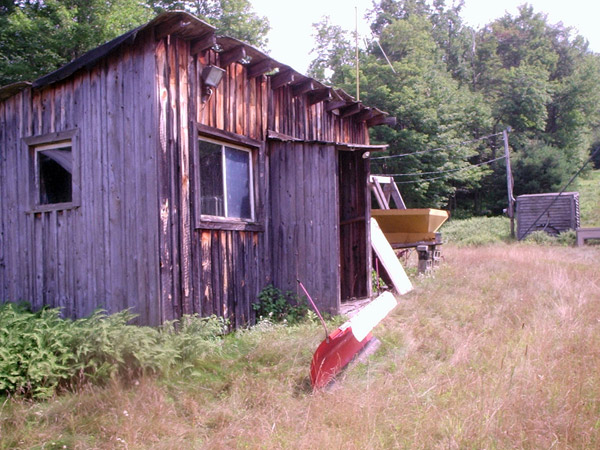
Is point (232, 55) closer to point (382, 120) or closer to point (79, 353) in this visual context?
point (79, 353)

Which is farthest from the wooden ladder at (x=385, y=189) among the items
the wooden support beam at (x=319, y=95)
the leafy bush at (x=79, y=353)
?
the leafy bush at (x=79, y=353)

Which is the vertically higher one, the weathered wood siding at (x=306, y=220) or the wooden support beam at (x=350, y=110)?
the wooden support beam at (x=350, y=110)

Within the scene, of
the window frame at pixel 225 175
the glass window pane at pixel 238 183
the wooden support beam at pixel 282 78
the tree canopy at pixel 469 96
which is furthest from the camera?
the tree canopy at pixel 469 96

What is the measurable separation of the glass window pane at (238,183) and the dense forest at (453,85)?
537 inches

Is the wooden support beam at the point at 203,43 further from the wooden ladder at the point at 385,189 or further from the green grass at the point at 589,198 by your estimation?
the green grass at the point at 589,198

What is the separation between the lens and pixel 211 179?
6.97 metres

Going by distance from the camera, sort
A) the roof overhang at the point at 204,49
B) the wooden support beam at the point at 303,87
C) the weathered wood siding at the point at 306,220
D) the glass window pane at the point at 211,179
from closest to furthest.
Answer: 1. the roof overhang at the point at 204,49
2. the glass window pane at the point at 211,179
3. the weathered wood siding at the point at 306,220
4. the wooden support beam at the point at 303,87

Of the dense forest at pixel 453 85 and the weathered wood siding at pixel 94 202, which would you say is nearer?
the weathered wood siding at pixel 94 202

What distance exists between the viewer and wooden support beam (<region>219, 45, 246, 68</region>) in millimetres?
6846

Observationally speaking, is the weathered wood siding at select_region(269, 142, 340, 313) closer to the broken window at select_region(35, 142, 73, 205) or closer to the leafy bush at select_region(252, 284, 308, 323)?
the leafy bush at select_region(252, 284, 308, 323)

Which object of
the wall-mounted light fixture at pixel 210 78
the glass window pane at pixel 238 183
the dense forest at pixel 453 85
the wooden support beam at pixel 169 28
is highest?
the dense forest at pixel 453 85

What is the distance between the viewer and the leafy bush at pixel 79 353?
4.61m

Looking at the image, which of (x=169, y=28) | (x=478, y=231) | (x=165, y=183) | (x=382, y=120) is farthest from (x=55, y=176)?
(x=478, y=231)

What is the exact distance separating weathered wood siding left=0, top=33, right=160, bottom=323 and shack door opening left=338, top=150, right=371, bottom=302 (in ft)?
14.9
